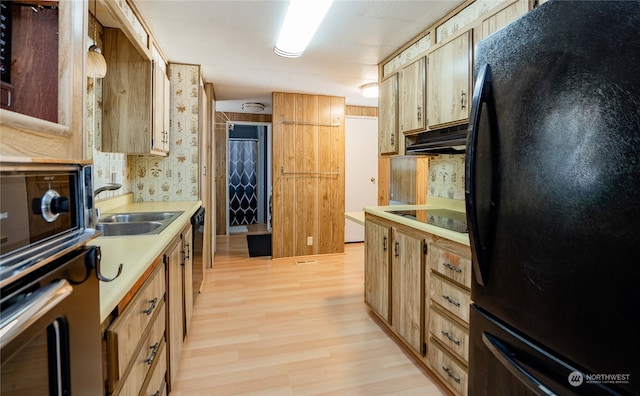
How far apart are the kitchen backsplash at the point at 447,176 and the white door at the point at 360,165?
8.43ft

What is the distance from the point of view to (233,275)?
3662mm

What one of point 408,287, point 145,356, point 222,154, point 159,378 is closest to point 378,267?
point 408,287

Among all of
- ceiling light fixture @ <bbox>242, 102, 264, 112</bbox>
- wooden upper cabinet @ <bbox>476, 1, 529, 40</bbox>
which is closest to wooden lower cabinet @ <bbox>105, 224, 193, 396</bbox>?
wooden upper cabinet @ <bbox>476, 1, 529, 40</bbox>

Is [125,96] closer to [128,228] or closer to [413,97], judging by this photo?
[128,228]

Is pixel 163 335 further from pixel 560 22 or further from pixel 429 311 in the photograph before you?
pixel 560 22

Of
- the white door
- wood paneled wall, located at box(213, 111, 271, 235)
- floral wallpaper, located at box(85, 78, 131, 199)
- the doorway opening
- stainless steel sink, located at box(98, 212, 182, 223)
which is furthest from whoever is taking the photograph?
the doorway opening

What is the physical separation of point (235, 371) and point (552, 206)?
188cm

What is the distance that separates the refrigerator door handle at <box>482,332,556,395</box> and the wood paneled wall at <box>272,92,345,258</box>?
11.8 feet

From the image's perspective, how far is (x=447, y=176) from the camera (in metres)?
2.52

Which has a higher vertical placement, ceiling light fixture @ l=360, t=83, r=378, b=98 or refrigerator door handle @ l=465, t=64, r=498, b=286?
ceiling light fixture @ l=360, t=83, r=378, b=98

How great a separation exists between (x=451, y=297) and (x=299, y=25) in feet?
6.92

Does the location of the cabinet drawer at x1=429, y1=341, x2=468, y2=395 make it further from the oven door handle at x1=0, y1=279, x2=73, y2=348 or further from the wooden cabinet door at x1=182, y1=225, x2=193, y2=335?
the oven door handle at x1=0, y1=279, x2=73, y2=348

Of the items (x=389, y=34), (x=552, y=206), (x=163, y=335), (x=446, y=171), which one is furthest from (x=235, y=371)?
(x=389, y=34)

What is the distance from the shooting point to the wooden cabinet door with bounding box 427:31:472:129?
6.30 feet
